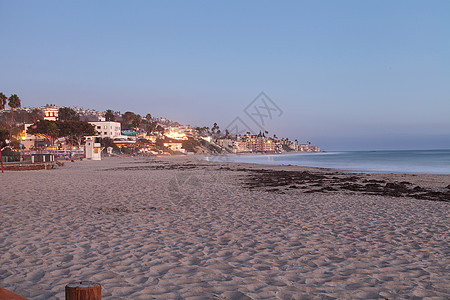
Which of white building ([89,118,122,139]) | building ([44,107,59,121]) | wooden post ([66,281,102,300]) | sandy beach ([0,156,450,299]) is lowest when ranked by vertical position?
sandy beach ([0,156,450,299])

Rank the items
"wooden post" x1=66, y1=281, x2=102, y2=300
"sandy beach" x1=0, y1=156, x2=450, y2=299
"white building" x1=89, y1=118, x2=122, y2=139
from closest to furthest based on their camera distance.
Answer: "wooden post" x1=66, y1=281, x2=102, y2=300 → "sandy beach" x1=0, y1=156, x2=450, y2=299 → "white building" x1=89, y1=118, x2=122, y2=139

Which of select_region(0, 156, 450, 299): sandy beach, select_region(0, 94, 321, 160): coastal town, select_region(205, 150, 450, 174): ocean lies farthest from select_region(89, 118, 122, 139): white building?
select_region(0, 156, 450, 299): sandy beach

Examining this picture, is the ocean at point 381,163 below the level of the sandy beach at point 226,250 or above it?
below

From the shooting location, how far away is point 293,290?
4551mm

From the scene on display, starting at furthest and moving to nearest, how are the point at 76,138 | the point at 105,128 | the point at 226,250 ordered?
the point at 105,128, the point at 76,138, the point at 226,250

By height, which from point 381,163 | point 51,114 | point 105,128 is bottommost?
point 381,163

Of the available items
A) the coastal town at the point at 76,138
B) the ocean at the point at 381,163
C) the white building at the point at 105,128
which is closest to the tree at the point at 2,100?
the coastal town at the point at 76,138

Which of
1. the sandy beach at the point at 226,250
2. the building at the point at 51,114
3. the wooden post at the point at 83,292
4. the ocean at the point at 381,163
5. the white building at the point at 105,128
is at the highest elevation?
the building at the point at 51,114

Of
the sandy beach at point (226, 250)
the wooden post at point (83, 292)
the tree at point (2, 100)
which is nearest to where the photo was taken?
the wooden post at point (83, 292)

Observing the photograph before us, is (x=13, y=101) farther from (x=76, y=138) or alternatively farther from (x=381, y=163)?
(x=381, y=163)

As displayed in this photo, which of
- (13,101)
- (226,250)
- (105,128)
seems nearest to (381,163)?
(226,250)

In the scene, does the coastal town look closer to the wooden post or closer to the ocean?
the ocean


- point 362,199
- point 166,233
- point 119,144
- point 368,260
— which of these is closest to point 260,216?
point 166,233

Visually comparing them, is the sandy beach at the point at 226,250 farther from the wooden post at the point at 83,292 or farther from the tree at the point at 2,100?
the tree at the point at 2,100
